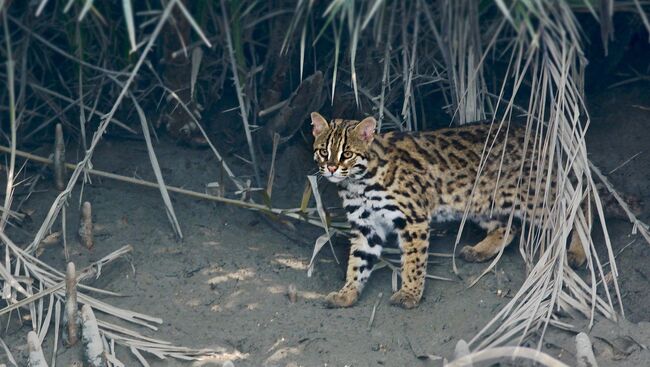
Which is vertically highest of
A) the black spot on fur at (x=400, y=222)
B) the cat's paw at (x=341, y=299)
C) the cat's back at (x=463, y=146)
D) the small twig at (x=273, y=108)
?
the small twig at (x=273, y=108)

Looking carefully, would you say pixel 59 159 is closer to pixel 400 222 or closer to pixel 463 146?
pixel 400 222

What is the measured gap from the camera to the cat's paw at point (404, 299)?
691cm

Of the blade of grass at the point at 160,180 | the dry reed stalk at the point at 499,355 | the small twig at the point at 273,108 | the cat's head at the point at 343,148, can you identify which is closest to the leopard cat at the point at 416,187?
the cat's head at the point at 343,148

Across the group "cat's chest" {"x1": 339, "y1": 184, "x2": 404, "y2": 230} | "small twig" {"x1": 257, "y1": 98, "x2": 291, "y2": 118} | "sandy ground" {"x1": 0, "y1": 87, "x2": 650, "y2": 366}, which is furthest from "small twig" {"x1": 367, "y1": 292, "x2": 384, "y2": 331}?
"small twig" {"x1": 257, "y1": 98, "x2": 291, "y2": 118}

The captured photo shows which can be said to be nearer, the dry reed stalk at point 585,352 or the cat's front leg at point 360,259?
the dry reed stalk at point 585,352

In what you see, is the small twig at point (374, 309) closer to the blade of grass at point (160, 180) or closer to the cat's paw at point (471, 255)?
the cat's paw at point (471, 255)

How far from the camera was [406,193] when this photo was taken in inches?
281

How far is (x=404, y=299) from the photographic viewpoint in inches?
273

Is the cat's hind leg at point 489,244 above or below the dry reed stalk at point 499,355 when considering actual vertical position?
below

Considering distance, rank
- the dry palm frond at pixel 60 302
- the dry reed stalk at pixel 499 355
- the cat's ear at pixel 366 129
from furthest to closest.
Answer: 1. the cat's ear at pixel 366 129
2. the dry palm frond at pixel 60 302
3. the dry reed stalk at pixel 499 355

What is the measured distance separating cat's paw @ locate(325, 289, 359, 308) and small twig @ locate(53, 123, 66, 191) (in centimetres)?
195

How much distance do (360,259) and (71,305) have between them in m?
1.86

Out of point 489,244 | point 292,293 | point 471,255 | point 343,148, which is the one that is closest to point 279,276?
point 292,293

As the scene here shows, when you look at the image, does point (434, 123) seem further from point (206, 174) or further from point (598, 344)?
point (598, 344)
